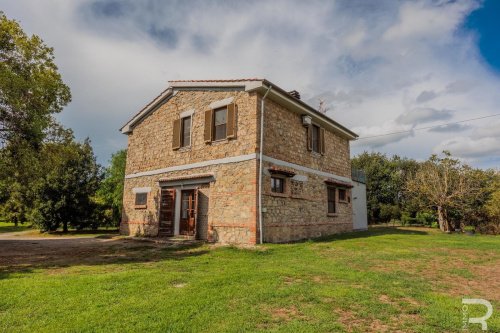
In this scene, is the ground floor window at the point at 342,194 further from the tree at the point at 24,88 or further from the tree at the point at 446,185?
the tree at the point at 24,88

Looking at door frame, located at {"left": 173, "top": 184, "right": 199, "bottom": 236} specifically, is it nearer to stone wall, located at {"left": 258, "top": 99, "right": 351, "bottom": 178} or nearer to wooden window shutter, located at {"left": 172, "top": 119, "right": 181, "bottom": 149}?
wooden window shutter, located at {"left": 172, "top": 119, "right": 181, "bottom": 149}

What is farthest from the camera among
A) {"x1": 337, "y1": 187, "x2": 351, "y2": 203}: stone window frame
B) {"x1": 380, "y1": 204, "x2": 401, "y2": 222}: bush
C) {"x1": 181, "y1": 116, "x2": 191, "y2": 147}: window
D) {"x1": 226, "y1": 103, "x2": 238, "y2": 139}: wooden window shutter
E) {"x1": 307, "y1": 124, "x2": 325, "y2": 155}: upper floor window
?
{"x1": 380, "y1": 204, "x2": 401, "y2": 222}: bush

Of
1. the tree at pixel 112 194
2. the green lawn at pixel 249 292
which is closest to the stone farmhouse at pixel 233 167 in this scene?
the green lawn at pixel 249 292

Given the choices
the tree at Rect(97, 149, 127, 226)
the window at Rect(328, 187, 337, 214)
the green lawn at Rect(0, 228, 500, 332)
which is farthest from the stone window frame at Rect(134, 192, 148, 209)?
the window at Rect(328, 187, 337, 214)

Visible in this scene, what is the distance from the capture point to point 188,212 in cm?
1288

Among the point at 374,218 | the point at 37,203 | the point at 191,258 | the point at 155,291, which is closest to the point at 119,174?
the point at 37,203

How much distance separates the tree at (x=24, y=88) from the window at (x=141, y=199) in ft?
17.3

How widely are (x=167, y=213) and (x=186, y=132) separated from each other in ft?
12.1

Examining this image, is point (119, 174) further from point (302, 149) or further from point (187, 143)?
point (302, 149)

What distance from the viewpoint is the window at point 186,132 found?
1359 centimetres

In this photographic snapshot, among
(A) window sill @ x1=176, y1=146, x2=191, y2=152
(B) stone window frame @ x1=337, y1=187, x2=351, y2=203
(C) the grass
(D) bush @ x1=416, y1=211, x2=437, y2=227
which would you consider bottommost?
(C) the grass

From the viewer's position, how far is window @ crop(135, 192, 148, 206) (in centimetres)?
1477

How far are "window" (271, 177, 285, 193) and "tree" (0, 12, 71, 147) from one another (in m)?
8.01

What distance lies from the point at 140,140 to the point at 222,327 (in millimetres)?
13826
